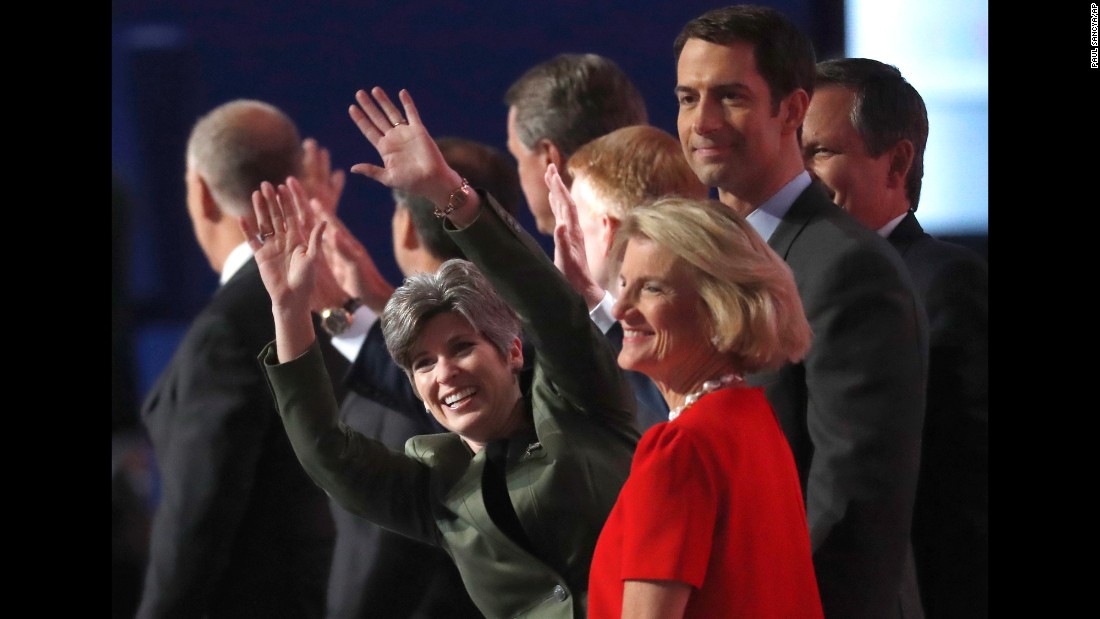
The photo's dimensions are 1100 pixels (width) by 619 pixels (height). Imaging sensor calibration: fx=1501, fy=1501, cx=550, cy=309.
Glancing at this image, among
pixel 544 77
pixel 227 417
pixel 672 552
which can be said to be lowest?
pixel 227 417

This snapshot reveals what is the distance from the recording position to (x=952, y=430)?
3195 mm

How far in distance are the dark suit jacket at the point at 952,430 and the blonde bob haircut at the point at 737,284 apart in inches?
39.9

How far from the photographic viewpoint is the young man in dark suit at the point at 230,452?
3.49 m

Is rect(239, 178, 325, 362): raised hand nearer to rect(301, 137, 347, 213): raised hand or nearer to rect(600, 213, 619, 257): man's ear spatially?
rect(301, 137, 347, 213): raised hand

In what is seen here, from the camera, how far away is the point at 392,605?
3.34m

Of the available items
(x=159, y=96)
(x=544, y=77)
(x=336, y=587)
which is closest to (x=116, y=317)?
(x=159, y=96)

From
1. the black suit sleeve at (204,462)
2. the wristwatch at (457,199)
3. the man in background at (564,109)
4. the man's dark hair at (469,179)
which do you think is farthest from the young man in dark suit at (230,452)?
the wristwatch at (457,199)

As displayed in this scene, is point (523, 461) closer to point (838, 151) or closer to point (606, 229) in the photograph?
point (606, 229)

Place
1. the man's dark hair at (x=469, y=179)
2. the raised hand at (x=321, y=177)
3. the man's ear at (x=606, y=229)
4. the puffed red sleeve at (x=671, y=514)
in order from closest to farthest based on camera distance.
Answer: the puffed red sleeve at (x=671, y=514) < the man's ear at (x=606, y=229) < the man's dark hair at (x=469, y=179) < the raised hand at (x=321, y=177)

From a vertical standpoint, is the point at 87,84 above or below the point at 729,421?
above

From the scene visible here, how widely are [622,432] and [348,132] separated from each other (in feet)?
4.03

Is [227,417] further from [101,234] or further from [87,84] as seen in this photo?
[87,84]

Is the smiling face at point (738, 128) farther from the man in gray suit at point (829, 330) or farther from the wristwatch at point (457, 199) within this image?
the wristwatch at point (457, 199)

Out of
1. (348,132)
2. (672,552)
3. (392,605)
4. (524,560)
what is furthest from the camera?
(348,132)
